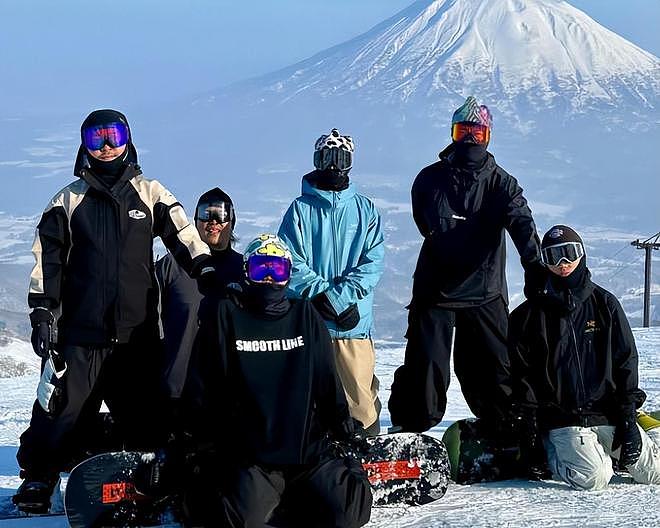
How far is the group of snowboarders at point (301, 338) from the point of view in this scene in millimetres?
4078

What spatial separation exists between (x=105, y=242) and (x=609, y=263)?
13395 cm

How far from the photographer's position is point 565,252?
4.70 meters

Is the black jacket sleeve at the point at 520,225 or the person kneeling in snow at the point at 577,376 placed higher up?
the black jacket sleeve at the point at 520,225

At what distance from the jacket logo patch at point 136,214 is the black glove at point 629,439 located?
2246 mm

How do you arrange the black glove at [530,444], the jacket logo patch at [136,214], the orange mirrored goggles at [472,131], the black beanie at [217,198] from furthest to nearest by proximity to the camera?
the black beanie at [217,198]
the orange mirrored goggles at [472,131]
the black glove at [530,444]
the jacket logo patch at [136,214]

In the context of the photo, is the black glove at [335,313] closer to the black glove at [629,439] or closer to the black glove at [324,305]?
the black glove at [324,305]

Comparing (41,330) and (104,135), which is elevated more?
(104,135)

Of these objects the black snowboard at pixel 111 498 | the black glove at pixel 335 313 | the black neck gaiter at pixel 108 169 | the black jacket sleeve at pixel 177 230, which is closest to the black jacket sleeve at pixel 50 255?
the black neck gaiter at pixel 108 169

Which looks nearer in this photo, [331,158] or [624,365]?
[624,365]

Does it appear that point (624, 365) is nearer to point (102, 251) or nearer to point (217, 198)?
point (217, 198)

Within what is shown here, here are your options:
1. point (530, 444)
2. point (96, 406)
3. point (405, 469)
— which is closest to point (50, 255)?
point (96, 406)

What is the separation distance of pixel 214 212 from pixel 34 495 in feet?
5.47

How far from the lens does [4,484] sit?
5262 millimetres

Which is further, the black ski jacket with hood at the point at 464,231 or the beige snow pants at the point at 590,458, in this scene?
the black ski jacket with hood at the point at 464,231
